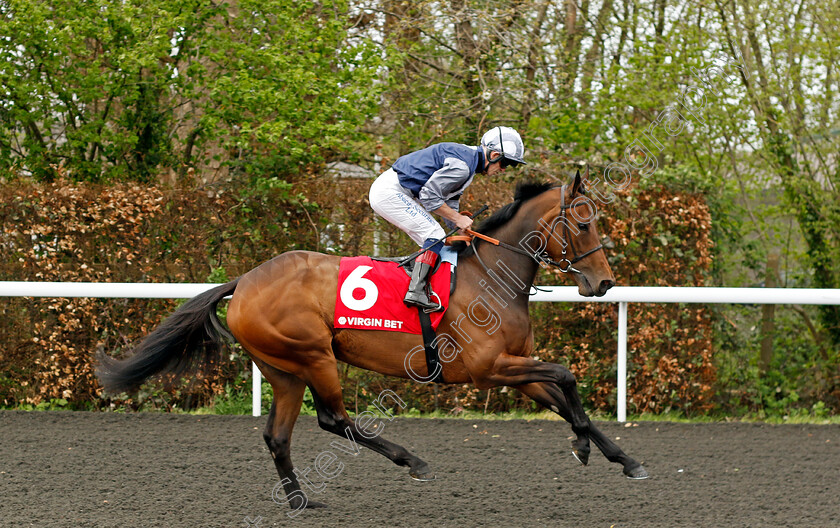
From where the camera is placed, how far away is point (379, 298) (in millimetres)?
4277

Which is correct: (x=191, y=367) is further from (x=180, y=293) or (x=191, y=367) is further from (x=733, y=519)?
(x=733, y=519)

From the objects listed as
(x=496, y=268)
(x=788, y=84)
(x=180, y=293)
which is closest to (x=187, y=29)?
(x=180, y=293)

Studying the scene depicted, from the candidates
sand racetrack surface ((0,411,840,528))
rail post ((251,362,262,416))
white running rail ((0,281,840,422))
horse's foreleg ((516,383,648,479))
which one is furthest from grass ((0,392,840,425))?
horse's foreleg ((516,383,648,479))

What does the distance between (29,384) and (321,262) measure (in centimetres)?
373

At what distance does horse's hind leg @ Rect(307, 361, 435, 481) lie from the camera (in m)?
4.31

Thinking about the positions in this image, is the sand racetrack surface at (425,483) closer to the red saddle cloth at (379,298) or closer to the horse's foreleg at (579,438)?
the horse's foreleg at (579,438)

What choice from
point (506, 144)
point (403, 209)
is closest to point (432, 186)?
point (403, 209)

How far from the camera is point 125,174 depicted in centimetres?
802

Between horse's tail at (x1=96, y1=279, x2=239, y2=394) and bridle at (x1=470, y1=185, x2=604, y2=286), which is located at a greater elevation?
bridle at (x1=470, y1=185, x2=604, y2=286)

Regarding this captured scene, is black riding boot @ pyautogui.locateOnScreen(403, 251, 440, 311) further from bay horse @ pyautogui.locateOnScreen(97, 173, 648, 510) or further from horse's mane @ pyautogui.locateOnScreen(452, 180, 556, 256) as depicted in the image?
horse's mane @ pyautogui.locateOnScreen(452, 180, 556, 256)

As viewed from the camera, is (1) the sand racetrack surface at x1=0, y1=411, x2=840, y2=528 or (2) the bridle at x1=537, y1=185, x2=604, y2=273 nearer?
(1) the sand racetrack surface at x1=0, y1=411, x2=840, y2=528

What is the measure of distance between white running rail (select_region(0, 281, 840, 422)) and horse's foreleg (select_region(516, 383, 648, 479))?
226cm

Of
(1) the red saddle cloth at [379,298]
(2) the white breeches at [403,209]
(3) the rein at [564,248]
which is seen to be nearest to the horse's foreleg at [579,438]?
(3) the rein at [564,248]

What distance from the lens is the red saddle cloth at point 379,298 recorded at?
14.0 ft
